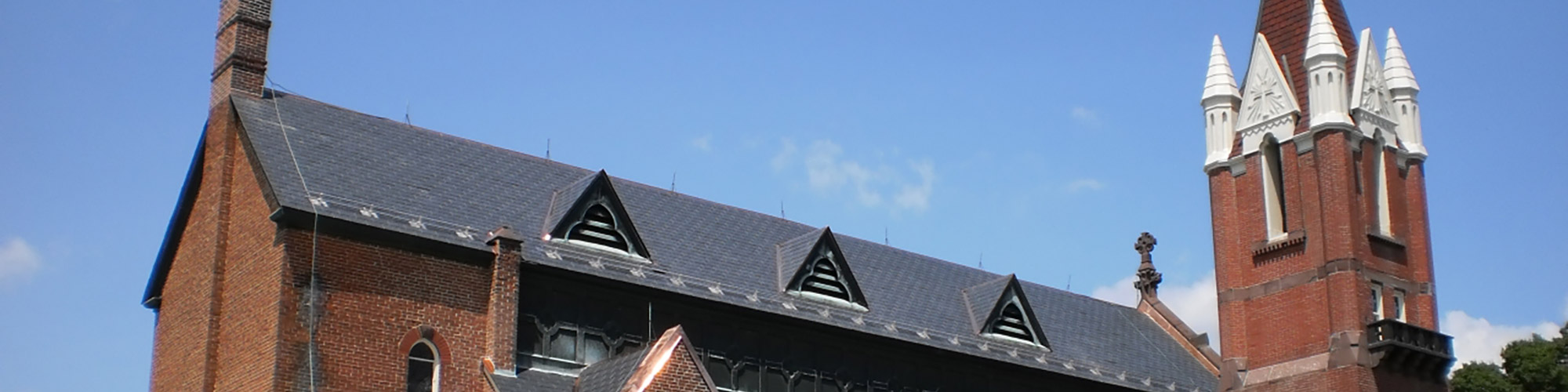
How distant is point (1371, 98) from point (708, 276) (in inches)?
741

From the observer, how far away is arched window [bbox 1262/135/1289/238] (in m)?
45.4

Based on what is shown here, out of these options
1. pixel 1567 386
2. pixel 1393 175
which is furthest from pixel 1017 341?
pixel 1567 386

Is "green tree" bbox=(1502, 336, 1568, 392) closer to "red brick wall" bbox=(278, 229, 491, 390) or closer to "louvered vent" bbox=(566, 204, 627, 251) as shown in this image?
"louvered vent" bbox=(566, 204, 627, 251)

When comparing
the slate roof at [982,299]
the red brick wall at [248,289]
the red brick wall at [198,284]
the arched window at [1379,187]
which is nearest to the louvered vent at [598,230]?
the red brick wall at [248,289]

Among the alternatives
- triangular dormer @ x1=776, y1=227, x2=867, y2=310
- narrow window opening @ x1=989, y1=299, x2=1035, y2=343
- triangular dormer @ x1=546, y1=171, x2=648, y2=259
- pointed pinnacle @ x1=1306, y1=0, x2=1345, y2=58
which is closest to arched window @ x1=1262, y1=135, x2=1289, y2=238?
pointed pinnacle @ x1=1306, y1=0, x2=1345, y2=58

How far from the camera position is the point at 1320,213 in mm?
43781

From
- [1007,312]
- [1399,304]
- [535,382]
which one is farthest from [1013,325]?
[535,382]

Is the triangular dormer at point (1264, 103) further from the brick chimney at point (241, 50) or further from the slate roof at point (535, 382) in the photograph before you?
the brick chimney at point (241, 50)

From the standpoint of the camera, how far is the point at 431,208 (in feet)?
108

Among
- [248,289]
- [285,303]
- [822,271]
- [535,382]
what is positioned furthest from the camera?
[822,271]

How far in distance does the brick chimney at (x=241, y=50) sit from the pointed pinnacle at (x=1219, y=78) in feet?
79.6

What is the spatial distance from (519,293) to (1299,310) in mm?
20273

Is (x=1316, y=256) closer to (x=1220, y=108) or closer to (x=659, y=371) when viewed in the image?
(x=1220, y=108)

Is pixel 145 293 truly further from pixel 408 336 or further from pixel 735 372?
pixel 735 372
